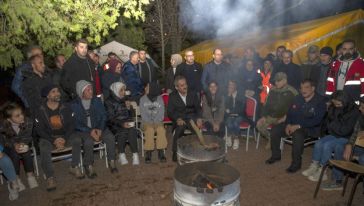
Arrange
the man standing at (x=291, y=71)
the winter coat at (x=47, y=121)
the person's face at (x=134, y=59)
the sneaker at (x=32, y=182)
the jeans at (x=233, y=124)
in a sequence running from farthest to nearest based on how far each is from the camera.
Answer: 1. the person's face at (x=134, y=59)
2. the man standing at (x=291, y=71)
3. the jeans at (x=233, y=124)
4. the winter coat at (x=47, y=121)
5. the sneaker at (x=32, y=182)

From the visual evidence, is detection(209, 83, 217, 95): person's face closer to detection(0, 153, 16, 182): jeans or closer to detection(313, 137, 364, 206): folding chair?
detection(313, 137, 364, 206): folding chair

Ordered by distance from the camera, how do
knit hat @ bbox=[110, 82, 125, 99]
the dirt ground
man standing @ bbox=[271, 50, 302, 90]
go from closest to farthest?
the dirt ground → knit hat @ bbox=[110, 82, 125, 99] → man standing @ bbox=[271, 50, 302, 90]

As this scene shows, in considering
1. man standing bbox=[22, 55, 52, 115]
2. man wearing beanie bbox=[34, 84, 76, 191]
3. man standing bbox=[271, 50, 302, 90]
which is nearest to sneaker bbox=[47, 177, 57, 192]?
man wearing beanie bbox=[34, 84, 76, 191]

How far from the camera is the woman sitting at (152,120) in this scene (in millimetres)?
6617

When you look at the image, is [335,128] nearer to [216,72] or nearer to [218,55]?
[216,72]

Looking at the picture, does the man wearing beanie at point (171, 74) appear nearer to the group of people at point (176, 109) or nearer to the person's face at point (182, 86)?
the group of people at point (176, 109)

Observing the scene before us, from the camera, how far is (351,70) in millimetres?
6352

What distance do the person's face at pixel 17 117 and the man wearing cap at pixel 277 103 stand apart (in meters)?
4.58

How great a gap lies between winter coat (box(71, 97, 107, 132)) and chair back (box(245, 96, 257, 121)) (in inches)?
123

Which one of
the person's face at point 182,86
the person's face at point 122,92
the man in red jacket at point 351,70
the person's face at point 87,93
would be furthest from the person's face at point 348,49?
the person's face at point 87,93

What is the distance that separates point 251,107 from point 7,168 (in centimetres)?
489

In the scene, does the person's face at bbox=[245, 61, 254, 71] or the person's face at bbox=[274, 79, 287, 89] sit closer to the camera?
the person's face at bbox=[274, 79, 287, 89]

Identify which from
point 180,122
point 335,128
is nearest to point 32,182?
point 180,122

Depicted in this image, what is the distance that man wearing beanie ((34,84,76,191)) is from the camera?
5.71 meters
